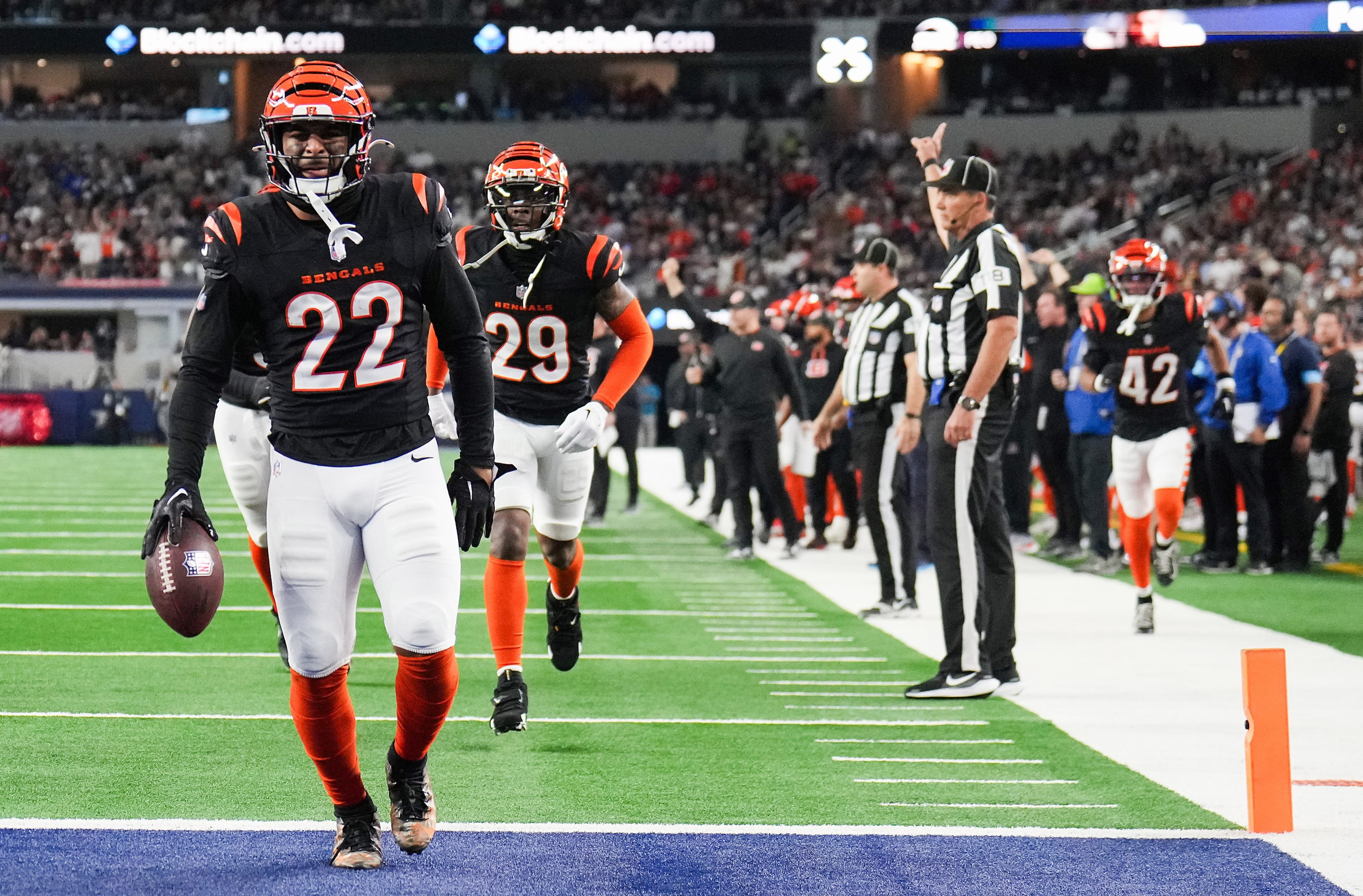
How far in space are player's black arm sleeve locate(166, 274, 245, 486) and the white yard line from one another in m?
2.89

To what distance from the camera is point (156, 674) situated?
22.6ft

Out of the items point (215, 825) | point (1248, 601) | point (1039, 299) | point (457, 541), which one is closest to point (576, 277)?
point (457, 541)

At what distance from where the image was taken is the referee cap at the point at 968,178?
21.3ft

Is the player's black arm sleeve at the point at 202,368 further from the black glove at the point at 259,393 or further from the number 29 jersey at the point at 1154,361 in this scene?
the number 29 jersey at the point at 1154,361

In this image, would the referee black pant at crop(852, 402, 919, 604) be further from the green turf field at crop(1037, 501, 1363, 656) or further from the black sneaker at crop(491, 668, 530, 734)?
the black sneaker at crop(491, 668, 530, 734)

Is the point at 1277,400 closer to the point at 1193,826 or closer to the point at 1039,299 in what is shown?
the point at 1039,299

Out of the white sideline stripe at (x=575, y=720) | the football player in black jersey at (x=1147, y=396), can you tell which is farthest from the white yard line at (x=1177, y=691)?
the white sideline stripe at (x=575, y=720)

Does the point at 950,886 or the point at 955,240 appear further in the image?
the point at 955,240

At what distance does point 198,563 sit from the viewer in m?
3.75

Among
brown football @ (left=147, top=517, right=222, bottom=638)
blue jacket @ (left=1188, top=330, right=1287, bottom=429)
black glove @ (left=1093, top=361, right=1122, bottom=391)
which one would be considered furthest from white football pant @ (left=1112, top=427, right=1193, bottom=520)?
brown football @ (left=147, top=517, right=222, bottom=638)

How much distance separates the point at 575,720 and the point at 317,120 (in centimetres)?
282

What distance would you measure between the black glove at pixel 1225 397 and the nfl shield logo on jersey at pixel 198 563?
23.2 feet

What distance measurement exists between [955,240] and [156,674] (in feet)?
12.1

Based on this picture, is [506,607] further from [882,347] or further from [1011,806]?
[882,347]
